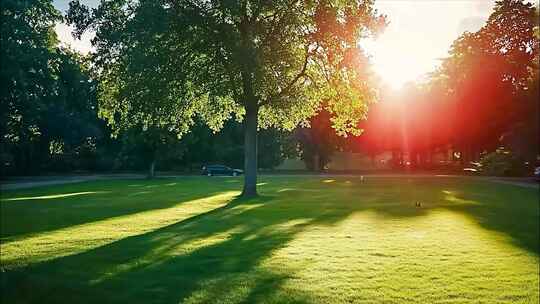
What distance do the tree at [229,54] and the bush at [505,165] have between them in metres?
22.2

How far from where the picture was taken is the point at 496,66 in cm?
4762

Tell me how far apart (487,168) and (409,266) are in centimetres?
3981

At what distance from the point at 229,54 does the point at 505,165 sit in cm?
2999

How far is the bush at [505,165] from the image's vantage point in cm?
4441

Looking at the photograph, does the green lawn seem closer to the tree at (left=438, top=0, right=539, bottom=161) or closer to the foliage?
the foliage

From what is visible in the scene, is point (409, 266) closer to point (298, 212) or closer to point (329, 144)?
point (298, 212)

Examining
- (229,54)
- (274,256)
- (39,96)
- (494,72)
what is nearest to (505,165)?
(494,72)

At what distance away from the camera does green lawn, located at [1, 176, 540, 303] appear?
748 cm

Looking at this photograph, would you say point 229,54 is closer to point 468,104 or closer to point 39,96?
point 39,96

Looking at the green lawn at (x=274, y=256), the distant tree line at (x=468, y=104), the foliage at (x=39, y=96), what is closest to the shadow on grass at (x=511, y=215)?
the green lawn at (x=274, y=256)

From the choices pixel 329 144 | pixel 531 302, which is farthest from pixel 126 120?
pixel 329 144

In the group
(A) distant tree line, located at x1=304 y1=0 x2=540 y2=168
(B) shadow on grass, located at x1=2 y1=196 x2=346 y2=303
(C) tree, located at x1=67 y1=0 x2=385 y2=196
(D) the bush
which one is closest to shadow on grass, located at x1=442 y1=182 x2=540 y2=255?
(B) shadow on grass, located at x1=2 y1=196 x2=346 y2=303

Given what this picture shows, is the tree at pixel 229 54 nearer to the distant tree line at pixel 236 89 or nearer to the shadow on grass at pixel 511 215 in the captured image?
the distant tree line at pixel 236 89

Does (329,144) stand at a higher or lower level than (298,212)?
higher
